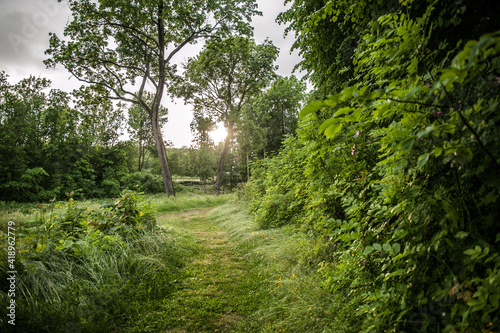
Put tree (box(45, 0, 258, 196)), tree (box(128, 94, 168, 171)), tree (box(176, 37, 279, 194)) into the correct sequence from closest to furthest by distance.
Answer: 1. tree (box(45, 0, 258, 196))
2. tree (box(176, 37, 279, 194))
3. tree (box(128, 94, 168, 171))

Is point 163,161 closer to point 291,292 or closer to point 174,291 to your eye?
point 174,291

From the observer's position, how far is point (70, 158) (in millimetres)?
19469

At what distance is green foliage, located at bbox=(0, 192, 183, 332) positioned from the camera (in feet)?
7.43

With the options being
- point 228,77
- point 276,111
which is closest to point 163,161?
point 228,77

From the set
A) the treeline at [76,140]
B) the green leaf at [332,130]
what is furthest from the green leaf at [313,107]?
the treeline at [76,140]

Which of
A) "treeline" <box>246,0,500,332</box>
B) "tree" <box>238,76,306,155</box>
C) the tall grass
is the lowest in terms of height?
the tall grass

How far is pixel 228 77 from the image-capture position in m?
18.8

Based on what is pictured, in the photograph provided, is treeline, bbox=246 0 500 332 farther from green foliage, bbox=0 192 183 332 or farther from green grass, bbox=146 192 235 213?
green grass, bbox=146 192 235 213

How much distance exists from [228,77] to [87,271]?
18537 millimetres

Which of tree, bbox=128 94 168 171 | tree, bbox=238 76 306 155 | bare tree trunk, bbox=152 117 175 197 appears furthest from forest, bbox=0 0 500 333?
tree, bbox=128 94 168 171

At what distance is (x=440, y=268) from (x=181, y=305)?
2.90 meters

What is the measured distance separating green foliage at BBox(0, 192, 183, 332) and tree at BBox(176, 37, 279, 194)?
14.8m

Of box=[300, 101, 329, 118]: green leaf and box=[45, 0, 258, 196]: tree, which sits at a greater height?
box=[45, 0, 258, 196]: tree

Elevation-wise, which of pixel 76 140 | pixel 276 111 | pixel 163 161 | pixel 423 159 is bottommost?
pixel 423 159
